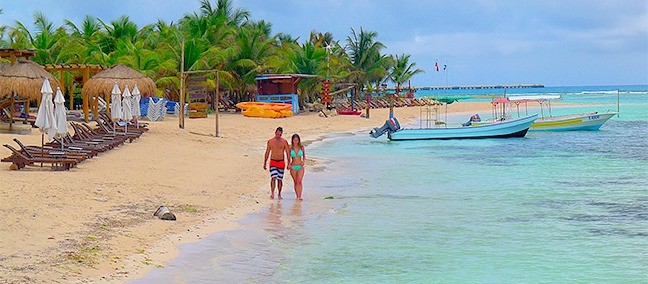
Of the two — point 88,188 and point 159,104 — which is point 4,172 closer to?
point 88,188

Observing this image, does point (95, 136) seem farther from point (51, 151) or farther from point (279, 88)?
point (279, 88)

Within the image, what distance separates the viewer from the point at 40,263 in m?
6.60

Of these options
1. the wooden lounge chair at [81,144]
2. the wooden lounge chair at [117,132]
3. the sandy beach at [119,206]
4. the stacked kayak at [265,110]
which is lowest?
the sandy beach at [119,206]

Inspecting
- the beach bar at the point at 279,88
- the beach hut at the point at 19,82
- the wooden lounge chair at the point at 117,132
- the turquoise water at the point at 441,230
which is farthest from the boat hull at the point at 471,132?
the beach hut at the point at 19,82

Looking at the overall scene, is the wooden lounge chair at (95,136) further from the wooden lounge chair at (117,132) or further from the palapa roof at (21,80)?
the palapa roof at (21,80)

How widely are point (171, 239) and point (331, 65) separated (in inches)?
1499

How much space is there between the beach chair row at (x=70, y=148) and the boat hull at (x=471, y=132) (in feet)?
36.1

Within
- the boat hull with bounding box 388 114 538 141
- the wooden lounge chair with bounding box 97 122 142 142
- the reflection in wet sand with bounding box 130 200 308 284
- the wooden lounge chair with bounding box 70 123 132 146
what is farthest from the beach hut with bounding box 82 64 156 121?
the reflection in wet sand with bounding box 130 200 308 284

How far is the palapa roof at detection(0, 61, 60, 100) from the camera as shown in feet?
61.5

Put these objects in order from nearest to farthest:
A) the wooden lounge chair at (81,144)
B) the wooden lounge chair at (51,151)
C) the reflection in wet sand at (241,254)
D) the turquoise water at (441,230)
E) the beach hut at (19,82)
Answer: the reflection in wet sand at (241,254), the turquoise water at (441,230), the wooden lounge chair at (51,151), the wooden lounge chair at (81,144), the beach hut at (19,82)

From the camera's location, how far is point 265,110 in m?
34.0

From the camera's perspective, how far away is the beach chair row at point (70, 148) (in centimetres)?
1190

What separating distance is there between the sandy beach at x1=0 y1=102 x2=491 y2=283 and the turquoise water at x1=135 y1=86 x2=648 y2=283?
433 millimetres

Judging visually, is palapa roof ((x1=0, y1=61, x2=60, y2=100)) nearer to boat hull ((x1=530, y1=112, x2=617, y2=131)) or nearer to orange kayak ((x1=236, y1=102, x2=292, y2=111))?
orange kayak ((x1=236, y1=102, x2=292, y2=111))
